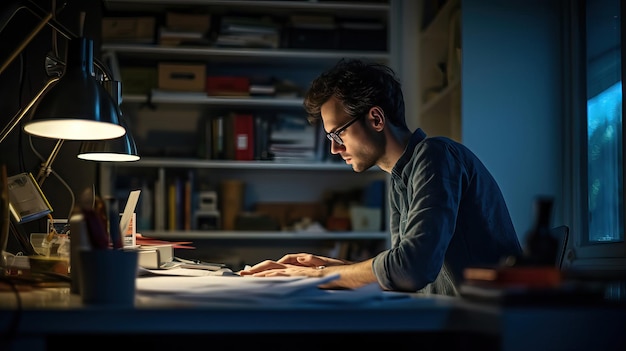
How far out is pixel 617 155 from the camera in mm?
2604

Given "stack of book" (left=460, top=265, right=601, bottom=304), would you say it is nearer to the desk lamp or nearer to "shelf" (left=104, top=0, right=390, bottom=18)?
the desk lamp

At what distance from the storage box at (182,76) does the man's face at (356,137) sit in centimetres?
203

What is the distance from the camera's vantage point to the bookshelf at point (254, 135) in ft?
13.1

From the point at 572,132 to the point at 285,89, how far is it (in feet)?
5.42

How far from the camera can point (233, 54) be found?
408 centimetres

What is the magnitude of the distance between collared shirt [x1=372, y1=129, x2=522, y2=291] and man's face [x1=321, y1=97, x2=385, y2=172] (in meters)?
0.10

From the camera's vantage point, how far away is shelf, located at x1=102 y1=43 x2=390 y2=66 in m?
3.99

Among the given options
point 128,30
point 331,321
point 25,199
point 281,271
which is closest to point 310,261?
point 281,271

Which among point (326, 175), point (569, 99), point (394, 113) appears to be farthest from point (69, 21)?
point (326, 175)

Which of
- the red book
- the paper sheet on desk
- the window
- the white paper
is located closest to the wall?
the window

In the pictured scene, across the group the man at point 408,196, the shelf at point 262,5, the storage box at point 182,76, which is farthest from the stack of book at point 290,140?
the man at point 408,196

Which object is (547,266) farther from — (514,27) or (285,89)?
(285,89)

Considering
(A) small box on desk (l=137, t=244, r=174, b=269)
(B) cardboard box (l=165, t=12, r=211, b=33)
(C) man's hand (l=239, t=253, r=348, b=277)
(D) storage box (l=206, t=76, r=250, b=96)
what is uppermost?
(B) cardboard box (l=165, t=12, r=211, b=33)

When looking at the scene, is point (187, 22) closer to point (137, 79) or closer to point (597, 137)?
point (137, 79)
